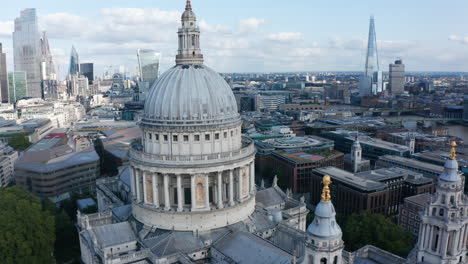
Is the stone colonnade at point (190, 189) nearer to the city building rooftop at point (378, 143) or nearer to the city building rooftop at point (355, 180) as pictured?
the city building rooftop at point (355, 180)

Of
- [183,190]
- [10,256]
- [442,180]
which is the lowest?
[10,256]

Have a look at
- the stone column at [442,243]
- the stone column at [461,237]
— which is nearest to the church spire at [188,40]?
the stone column at [442,243]

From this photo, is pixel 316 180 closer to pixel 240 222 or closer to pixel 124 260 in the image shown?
pixel 240 222

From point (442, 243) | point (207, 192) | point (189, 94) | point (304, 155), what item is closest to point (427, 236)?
point (442, 243)

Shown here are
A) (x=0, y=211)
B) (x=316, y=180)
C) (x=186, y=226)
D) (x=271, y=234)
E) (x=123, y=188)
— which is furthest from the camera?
(x=316, y=180)

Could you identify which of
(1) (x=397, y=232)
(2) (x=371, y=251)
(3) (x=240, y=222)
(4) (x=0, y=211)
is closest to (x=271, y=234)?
(3) (x=240, y=222)

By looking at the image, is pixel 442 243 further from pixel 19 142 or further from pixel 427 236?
pixel 19 142
